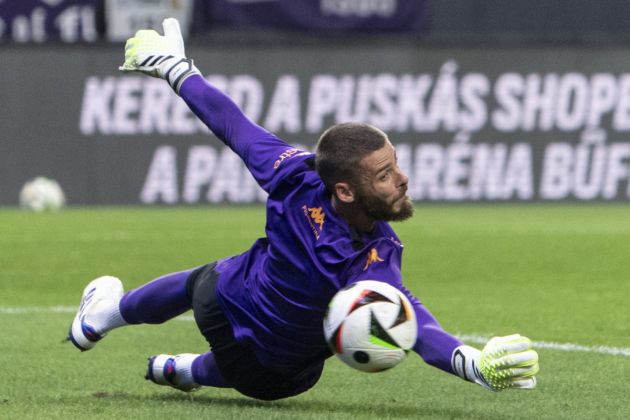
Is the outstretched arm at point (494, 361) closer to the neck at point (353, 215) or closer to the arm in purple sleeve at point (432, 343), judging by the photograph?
the arm in purple sleeve at point (432, 343)

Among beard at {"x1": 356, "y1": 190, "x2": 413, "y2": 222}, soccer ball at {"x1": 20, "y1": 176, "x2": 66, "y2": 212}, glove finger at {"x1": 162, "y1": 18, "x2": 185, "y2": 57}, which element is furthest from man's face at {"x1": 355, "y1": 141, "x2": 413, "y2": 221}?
soccer ball at {"x1": 20, "y1": 176, "x2": 66, "y2": 212}

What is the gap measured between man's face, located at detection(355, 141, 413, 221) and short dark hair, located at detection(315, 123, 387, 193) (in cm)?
3

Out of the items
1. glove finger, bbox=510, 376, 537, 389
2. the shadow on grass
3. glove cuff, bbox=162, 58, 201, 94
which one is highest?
glove cuff, bbox=162, 58, 201, 94

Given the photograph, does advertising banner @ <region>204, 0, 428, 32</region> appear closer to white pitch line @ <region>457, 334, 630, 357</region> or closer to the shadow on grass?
white pitch line @ <region>457, 334, 630, 357</region>

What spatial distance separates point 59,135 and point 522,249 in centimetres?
795

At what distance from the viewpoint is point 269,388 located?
17.6ft

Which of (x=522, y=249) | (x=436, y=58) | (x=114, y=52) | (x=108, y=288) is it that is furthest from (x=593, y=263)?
(x=114, y=52)

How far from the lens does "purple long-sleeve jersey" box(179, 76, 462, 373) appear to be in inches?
195

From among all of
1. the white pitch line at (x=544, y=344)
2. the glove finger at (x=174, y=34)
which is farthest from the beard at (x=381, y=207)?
the white pitch line at (x=544, y=344)

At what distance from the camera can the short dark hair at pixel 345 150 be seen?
4938mm

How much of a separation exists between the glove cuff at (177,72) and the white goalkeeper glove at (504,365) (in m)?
1.69

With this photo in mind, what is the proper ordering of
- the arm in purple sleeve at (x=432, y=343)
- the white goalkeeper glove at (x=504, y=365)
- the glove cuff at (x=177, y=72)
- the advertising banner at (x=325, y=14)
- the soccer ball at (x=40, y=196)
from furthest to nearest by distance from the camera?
the advertising banner at (x=325, y=14) < the soccer ball at (x=40, y=196) < the glove cuff at (x=177, y=72) < the arm in purple sleeve at (x=432, y=343) < the white goalkeeper glove at (x=504, y=365)

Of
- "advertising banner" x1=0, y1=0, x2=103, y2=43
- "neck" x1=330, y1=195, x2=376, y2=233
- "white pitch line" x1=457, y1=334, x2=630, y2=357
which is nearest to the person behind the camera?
"neck" x1=330, y1=195, x2=376, y2=233

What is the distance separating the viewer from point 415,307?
16.3ft
